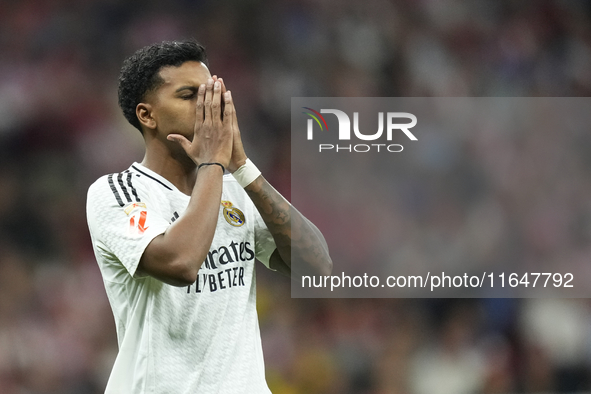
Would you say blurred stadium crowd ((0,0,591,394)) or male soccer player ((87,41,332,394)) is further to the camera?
blurred stadium crowd ((0,0,591,394))

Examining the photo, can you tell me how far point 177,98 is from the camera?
7.34ft

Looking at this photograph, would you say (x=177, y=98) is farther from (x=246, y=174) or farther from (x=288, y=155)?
(x=288, y=155)

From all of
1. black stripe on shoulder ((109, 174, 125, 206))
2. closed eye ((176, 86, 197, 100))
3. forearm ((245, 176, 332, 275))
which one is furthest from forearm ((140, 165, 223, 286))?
closed eye ((176, 86, 197, 100))

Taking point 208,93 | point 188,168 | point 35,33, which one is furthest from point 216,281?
point 35,33

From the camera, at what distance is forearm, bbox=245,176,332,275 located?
7.45ft

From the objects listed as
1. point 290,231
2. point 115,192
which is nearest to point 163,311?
point 115,192

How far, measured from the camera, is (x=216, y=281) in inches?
83.8

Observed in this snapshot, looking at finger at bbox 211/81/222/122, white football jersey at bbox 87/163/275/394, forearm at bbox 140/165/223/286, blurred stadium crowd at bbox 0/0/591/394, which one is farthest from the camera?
blurred stadium crowd at bbox 0/0/591/394

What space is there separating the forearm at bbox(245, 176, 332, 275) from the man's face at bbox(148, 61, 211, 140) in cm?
31

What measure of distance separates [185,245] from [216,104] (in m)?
0.52

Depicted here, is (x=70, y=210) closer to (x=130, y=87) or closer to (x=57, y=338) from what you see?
(x=57, y=338)

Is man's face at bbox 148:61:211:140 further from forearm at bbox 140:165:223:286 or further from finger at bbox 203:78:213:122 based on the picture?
forearm at bbox 140:165:223:286

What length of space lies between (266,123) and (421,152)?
1.29 metres

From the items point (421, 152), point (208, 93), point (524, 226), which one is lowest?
point (208, 93)
